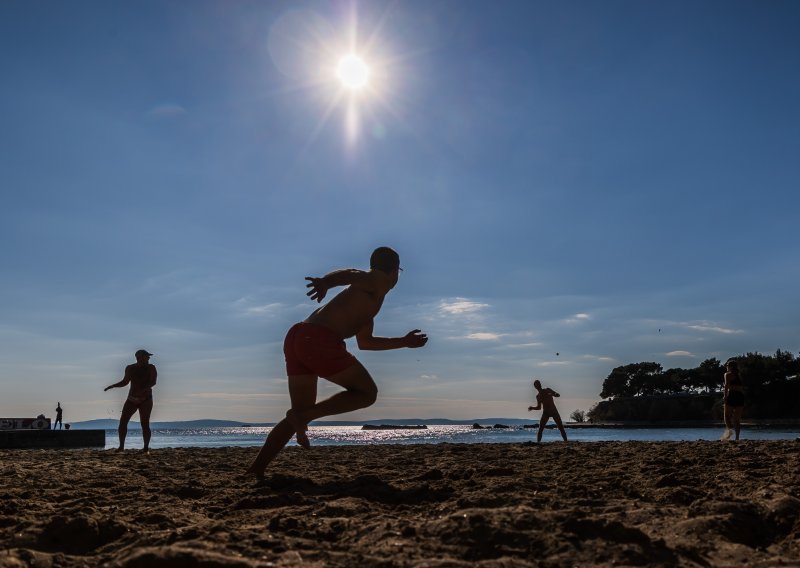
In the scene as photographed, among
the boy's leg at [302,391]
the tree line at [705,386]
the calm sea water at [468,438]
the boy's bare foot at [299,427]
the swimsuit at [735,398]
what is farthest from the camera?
the tree line at [705,386]

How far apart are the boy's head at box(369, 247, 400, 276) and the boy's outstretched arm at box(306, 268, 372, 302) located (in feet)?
0.52

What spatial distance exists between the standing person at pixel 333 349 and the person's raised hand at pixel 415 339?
1.20ft

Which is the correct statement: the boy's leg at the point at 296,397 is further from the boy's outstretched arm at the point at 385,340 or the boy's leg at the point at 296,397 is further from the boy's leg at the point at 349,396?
the boy's outstretched arm at the point at 385,340

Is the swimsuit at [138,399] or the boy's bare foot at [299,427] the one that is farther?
the swimsuit at [138,399]

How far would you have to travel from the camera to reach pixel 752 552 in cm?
232

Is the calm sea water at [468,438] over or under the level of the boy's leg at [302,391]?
under

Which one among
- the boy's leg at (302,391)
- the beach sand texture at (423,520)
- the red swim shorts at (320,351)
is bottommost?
the beach sand texture at (423,520)

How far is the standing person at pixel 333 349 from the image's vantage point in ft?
15.5

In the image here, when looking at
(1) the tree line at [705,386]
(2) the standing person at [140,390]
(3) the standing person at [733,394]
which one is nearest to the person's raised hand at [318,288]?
(2) the standing person at [140,390]

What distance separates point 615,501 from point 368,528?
143 centimetres

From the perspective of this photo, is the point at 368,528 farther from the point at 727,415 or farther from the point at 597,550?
the point at 727,415

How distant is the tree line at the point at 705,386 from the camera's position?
7000cm

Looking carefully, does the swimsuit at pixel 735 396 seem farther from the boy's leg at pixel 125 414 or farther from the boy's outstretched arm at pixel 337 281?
the boy's leg at pixel 125 414

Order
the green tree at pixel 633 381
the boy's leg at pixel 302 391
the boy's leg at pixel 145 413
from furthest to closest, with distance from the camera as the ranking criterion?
the green tree at pixel 633 381, the boy's leg at pixel 145 413, the boy's leg at pixel 302 391
